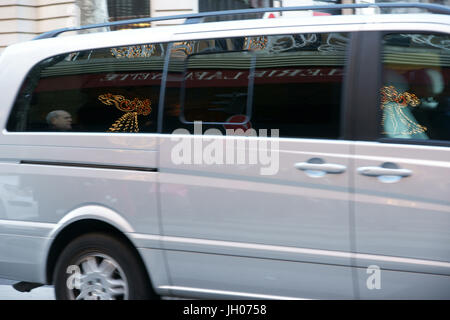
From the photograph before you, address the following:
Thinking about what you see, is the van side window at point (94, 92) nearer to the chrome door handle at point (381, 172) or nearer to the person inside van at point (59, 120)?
the person inside van at point (59, 120)

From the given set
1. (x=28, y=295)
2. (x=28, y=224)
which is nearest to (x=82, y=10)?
(x=28, y=295)

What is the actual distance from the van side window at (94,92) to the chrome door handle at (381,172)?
52.5 inches

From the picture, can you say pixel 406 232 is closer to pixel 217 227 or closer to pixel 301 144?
pixel 301 144

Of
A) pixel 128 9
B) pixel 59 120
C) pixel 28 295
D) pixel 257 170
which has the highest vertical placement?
pixel 128 9

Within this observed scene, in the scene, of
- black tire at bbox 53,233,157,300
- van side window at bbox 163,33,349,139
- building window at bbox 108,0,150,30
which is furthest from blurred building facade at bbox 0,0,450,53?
black tire at bbox 53,233,157,300

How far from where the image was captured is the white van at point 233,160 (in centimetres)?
329

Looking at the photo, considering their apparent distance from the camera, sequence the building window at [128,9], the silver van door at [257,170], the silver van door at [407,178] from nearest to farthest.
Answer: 1. the silver van door at [407,178]
2. the silver van door at [257,170]
3. the building window at [128,9]

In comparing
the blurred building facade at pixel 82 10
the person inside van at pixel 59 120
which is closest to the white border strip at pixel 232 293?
the person inside van at pixel 59 120

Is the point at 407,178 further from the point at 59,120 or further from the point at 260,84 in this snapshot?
the point at 59,120

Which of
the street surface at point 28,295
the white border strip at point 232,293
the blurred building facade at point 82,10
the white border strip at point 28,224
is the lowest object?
the street surface at point 28,295

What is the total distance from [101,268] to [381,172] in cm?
191

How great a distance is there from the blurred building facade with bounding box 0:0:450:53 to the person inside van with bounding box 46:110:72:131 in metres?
8.87

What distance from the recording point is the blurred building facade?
43.5 feet

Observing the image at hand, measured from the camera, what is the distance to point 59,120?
4.25 meters
